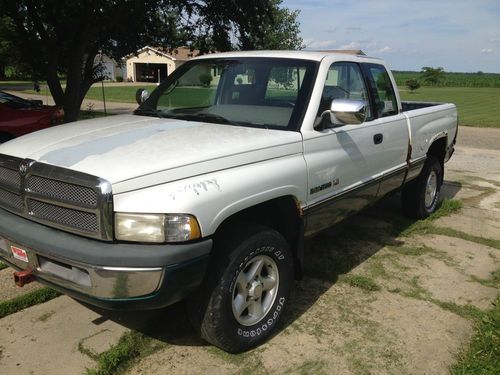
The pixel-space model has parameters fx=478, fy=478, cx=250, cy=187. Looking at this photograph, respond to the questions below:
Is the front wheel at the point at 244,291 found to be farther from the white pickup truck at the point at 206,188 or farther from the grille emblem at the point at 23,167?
the grille emblem at the point at 23,167

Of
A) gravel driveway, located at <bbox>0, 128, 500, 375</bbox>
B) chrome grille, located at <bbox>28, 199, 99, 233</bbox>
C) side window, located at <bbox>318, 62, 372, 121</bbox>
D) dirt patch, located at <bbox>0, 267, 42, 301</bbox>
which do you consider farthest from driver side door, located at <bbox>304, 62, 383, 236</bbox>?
dirt patch, located at <bbox>0, 267, 42, 301</bbox>

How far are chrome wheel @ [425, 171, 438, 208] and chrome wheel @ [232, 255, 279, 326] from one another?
3352 mm

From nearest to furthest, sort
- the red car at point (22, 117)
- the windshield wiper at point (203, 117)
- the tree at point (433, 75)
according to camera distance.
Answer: the windshield wiper at point (203, 117), the red car at point (22, 117), the tree at point (433, 75)

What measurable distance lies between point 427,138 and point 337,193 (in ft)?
7.09

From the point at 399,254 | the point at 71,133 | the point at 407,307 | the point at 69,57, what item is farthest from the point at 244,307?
the point at 69,57

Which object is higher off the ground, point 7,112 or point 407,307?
point 7,112

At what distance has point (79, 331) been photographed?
329cm

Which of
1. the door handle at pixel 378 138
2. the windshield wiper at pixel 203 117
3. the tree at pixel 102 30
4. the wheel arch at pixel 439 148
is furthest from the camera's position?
the tree at pixel 102 30

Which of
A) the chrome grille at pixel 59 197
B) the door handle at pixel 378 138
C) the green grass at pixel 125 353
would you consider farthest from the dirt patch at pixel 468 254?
the chrome grille at pixel 59 197

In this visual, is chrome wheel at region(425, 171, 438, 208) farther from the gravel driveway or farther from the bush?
the bush

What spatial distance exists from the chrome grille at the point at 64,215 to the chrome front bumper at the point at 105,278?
7.8 inches

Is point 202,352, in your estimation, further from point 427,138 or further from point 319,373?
point 427,138

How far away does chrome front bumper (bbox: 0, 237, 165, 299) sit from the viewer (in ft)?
7.97

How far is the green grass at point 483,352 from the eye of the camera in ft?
9.52
